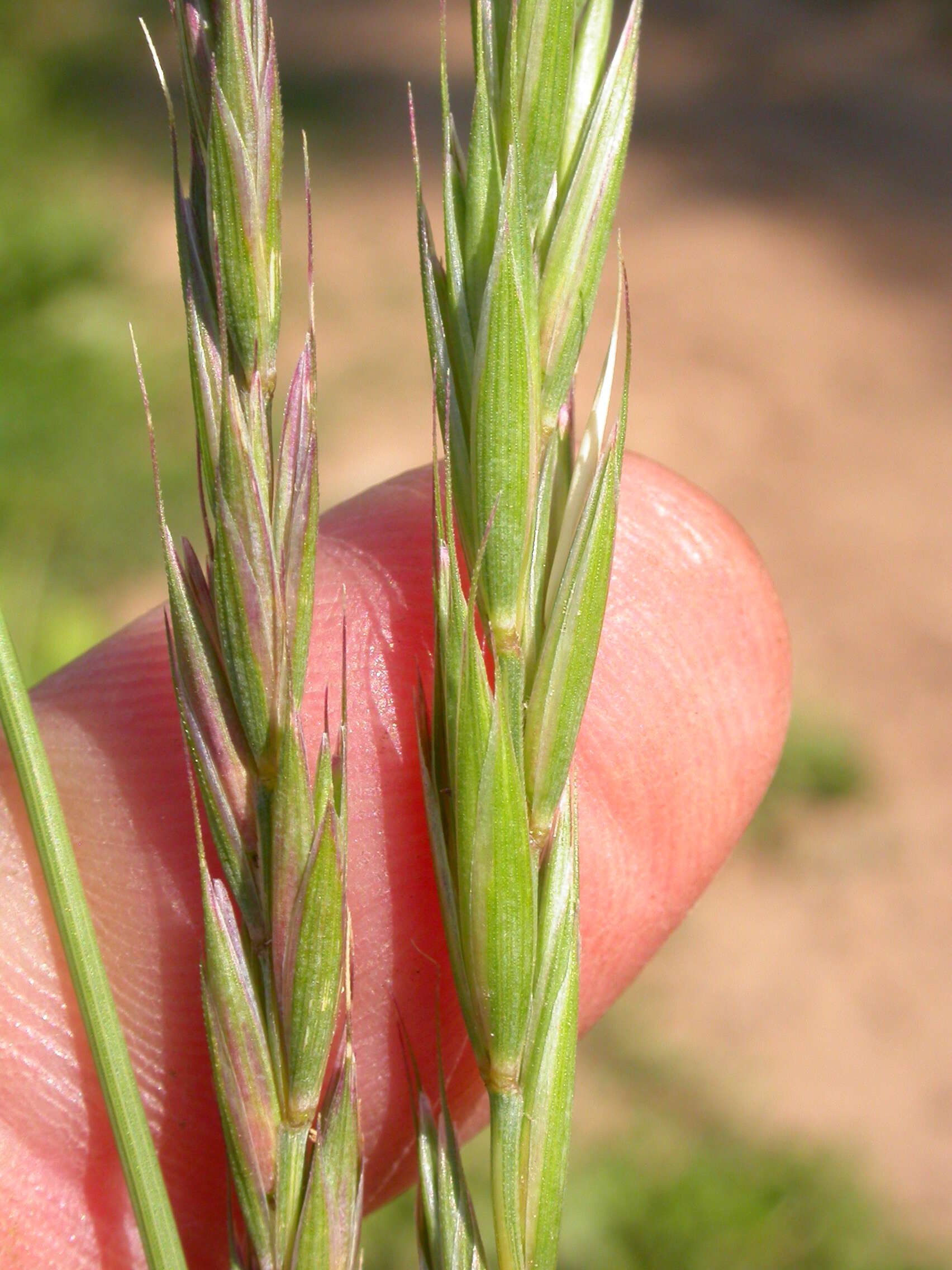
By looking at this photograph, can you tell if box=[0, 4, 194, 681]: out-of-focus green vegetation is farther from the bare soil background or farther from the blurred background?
the bare soil background

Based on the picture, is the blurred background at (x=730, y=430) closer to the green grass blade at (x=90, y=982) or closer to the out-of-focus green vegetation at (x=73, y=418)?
the out-of-focus green vegetation at (x=73, y=418)

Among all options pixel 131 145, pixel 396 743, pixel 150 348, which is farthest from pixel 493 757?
pixel 131 145

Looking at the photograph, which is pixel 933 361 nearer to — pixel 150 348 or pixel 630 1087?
pixel 150 348

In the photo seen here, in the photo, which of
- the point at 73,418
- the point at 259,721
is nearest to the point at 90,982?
the point at 259,721

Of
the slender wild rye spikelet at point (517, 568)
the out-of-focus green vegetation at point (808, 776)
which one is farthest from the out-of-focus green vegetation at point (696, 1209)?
Answer: the slender wild rye spikelet at point (517, 568)

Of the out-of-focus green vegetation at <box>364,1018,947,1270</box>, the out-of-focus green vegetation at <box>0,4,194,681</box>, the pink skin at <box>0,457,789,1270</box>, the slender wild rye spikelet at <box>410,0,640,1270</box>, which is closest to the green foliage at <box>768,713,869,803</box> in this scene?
the out-of-focus green vegetation at <box>364,1018,947,1270</box>

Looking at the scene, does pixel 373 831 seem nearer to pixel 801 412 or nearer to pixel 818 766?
pixel 818 766
